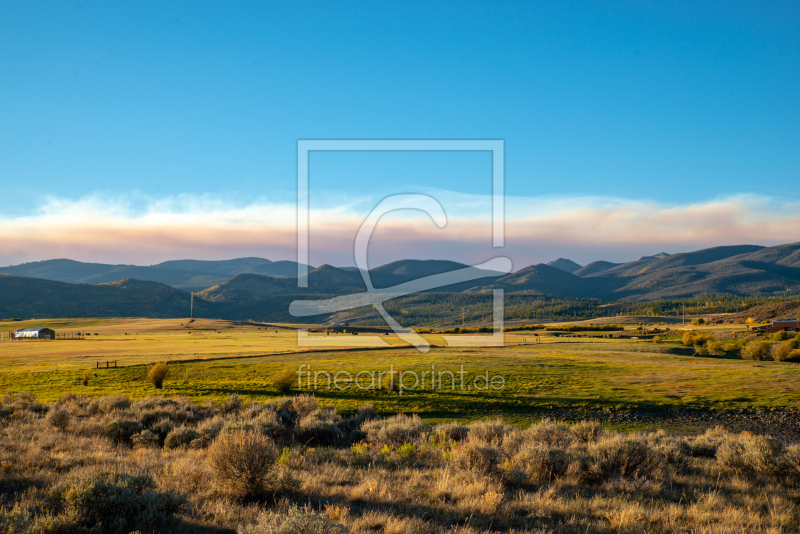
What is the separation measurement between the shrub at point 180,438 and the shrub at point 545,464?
9.56 metres

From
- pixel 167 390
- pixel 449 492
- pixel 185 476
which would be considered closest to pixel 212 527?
pixel 185 476

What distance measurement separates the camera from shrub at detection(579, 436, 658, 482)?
9520 mm

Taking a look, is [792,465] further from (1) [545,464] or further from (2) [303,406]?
(2) [303,406]

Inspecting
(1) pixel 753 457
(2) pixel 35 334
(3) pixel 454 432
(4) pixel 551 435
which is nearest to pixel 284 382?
(3) pixel 454 432

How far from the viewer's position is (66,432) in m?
14.8

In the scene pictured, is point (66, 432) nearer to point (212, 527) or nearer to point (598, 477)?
point (212, 527)

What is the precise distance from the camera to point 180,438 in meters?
13.3

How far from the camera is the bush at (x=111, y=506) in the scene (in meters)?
6.08

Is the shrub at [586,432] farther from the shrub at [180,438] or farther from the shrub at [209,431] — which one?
the shrub at [180,438]

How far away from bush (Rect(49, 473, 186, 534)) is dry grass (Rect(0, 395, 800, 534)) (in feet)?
0.06

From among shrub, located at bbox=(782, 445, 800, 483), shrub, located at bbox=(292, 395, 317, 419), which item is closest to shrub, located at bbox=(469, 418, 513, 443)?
shrub, located at bbox=(782, 445, 800, 483)

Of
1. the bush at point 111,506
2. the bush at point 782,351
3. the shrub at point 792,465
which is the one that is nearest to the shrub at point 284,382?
the bush at point 111,506

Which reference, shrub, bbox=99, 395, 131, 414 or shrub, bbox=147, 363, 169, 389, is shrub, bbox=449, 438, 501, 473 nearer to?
shrub, bbox=99, 395, 131, 414

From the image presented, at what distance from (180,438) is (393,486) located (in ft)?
26.4
